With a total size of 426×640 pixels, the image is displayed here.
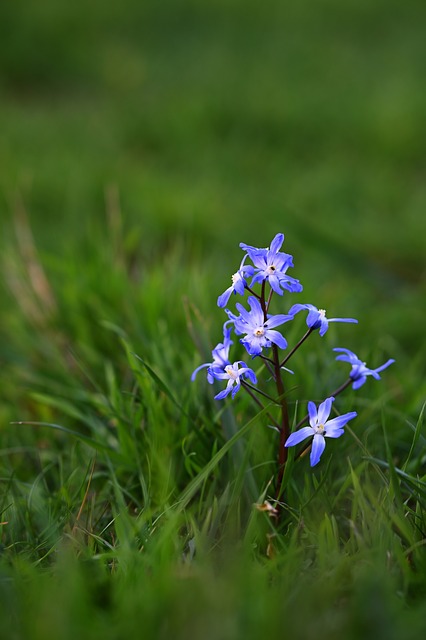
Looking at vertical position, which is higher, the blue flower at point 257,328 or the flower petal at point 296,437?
the blue flower at point 257,328

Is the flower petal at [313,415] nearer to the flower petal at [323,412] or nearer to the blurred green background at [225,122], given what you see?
the flower petal at [323,412]

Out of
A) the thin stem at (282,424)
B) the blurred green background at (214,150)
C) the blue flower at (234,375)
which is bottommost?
the blurred green background at (214,150)

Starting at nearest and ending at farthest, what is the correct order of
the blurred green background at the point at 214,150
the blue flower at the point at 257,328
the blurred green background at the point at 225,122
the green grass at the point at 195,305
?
the green grass at the point at 195,305 → the blue flower at the point at 257,328 → the blurred green background at the point at 214,150 → the blurred green background at the point at 225,122

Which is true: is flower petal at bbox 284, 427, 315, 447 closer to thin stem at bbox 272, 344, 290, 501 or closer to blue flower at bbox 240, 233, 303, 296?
thin stem at bbox 272, 344, 290, 501

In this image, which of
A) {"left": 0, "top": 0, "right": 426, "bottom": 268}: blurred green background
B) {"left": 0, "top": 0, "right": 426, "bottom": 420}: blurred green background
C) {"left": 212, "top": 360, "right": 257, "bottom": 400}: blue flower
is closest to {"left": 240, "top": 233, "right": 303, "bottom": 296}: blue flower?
{"left": 212, "top": 360, "right": 257, "bottom": 400}: blue flower

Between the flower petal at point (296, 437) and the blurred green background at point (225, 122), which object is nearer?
the flower petal at point (296, 437)

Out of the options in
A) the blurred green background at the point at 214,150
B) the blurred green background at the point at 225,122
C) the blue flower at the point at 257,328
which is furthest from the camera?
the blurred green background at the point at 225,122

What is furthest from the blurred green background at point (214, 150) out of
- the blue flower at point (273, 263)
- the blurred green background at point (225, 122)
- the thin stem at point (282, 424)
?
the blue flower at point (273, 263)
